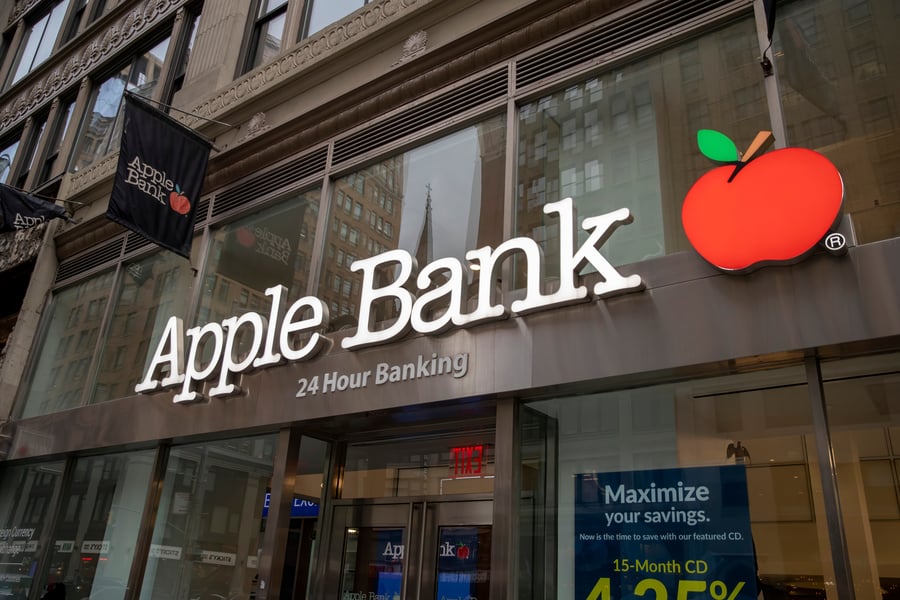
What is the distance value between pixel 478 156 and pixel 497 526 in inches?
173

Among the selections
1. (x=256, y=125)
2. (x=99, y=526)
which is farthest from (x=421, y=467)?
(x=256, y=125)

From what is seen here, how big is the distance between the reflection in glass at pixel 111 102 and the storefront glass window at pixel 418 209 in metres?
8.71

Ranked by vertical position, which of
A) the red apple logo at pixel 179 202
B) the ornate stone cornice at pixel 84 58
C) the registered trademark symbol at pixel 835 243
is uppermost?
the ornate stone cornice at pixel 84 58

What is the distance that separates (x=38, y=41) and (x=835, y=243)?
80.7ft

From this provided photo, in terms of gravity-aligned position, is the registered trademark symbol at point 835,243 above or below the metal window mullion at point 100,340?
below

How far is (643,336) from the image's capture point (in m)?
6.09

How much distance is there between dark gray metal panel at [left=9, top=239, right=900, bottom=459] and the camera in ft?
17.0

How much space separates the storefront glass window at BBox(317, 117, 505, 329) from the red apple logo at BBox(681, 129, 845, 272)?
2456mm

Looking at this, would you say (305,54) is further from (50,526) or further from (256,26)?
(50,526)

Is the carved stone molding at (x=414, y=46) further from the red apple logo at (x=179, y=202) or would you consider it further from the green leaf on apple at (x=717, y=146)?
the green leaf on apple at (x=717, y=146)

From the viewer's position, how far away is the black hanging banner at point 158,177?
1029cm

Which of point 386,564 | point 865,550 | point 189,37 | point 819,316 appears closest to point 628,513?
point 865,550

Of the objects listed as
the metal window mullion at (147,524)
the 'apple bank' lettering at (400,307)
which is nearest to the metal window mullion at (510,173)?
the 'apple bank' lettering at (400,307)

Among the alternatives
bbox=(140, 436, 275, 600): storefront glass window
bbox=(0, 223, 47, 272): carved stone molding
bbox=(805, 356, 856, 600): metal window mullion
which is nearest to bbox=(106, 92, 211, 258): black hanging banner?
bbox=(140, 436, 275, 600): storefront glass window
